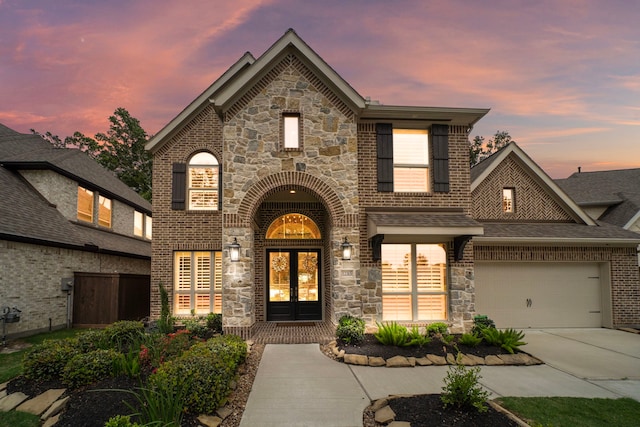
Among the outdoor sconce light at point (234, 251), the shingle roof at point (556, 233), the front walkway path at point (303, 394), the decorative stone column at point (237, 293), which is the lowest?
the front walkway path at point (303, 394)

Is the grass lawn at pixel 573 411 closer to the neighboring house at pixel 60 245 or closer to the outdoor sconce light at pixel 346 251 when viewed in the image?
the outdoor sconce light at pixel 346 251

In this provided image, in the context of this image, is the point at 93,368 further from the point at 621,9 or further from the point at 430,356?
the point at 621,9

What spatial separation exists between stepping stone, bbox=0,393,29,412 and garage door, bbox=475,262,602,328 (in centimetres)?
1151

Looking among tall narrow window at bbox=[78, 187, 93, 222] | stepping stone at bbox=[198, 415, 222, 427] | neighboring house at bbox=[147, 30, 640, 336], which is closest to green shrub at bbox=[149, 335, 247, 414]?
stepping stone at bbox=[198, 415, 222, 427]

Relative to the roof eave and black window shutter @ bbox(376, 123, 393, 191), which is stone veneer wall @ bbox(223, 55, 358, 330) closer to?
black window shutter @ bbox(376, 123, 393, 191)

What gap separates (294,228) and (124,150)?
29519 millimetres

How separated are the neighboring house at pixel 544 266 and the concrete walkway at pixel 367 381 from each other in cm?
294

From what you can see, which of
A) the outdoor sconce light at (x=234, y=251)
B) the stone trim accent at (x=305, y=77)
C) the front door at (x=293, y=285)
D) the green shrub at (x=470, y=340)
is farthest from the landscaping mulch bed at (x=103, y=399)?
the stone trim accent at (x=305, y=77)

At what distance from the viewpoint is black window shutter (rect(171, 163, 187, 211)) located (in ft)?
38.3

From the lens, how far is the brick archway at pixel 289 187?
9.41 m

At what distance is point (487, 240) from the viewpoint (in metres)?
11.1

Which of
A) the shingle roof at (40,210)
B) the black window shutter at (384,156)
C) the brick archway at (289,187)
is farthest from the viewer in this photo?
the shingle roof at (40,210)

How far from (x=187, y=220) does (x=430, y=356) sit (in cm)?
833

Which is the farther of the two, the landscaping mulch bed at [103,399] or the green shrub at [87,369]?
the green shrub at [87,369]
